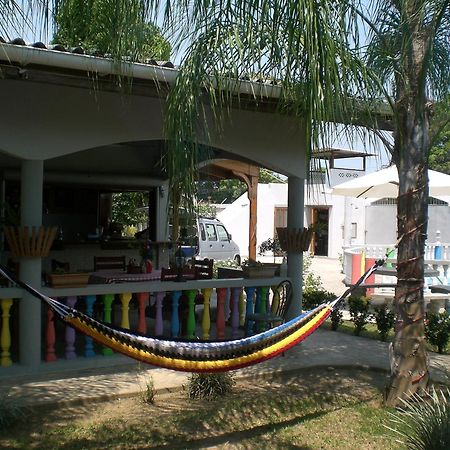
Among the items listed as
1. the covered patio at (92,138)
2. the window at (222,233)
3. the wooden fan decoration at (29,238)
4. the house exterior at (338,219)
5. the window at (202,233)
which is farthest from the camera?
the house exterior at (338,219)

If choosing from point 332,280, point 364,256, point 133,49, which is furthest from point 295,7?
point 332,280

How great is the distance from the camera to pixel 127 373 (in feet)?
18.9

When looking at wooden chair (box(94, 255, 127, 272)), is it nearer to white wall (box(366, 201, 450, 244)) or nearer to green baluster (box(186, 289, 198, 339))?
green baluster (box(186, 289, 198, 339))

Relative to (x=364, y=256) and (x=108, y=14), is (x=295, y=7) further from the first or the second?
(x=364, y=256)

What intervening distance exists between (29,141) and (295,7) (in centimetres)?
317

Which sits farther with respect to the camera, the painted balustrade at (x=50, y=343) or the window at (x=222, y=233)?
the window at (x=222, y=233)

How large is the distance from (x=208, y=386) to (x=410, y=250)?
6.86ft

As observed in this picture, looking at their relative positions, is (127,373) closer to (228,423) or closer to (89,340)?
(89,340)

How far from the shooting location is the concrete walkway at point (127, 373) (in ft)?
16.4

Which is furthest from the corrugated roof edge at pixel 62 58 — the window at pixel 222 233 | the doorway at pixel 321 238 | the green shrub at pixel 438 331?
the doorway at pixel 321 238

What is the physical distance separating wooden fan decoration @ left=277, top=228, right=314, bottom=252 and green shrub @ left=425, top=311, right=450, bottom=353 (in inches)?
75.1

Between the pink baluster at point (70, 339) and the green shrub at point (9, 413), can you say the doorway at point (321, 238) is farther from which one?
the green shrub at point (9, 413)

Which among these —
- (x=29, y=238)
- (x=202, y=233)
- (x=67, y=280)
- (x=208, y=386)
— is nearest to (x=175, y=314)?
(x=67, y=280)

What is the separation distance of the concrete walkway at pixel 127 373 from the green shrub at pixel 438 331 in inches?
9.0
